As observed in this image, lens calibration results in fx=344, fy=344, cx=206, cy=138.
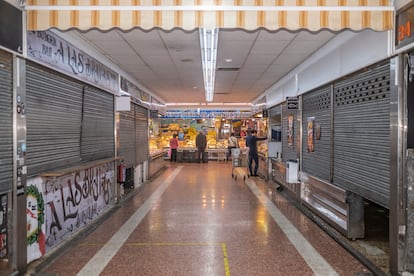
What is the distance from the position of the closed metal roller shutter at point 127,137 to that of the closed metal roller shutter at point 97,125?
0.67 meters

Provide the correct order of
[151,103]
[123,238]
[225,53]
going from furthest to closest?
1. [151,103]
2. [225,53]
3. [123,238]

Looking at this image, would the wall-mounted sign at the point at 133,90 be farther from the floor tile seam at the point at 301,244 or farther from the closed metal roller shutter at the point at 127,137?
the floor tile seam at the point at 301,244

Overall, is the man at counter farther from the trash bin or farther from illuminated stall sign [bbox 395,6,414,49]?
illuminated stall sign [bbox 395,6,414,49]

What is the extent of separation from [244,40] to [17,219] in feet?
13.7

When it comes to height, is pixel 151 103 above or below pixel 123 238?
above

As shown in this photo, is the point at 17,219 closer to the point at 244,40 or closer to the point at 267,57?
the point at 244,40

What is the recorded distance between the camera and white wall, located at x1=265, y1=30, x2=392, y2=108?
4035 millimetres

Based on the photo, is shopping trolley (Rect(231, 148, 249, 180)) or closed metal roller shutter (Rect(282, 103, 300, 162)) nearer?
closed metal roller shutter (Rect(282, 103, 300, 162))

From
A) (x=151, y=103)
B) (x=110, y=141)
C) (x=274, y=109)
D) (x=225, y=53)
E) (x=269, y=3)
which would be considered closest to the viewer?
(x=269, y=3)

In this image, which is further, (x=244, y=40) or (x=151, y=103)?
(x=151, y=103)

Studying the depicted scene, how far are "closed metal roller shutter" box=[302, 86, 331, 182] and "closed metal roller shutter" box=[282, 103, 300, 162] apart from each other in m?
0.52

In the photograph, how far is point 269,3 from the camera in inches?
131

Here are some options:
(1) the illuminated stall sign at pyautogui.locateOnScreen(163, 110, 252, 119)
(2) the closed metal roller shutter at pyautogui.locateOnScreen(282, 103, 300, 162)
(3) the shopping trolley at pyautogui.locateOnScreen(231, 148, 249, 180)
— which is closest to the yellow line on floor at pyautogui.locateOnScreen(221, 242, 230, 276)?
(2) the closed metal roller shutter at pyautogui.locateOnScreen(282, 103, 300, 162)

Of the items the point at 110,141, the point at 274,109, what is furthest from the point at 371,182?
the point at 274,109
